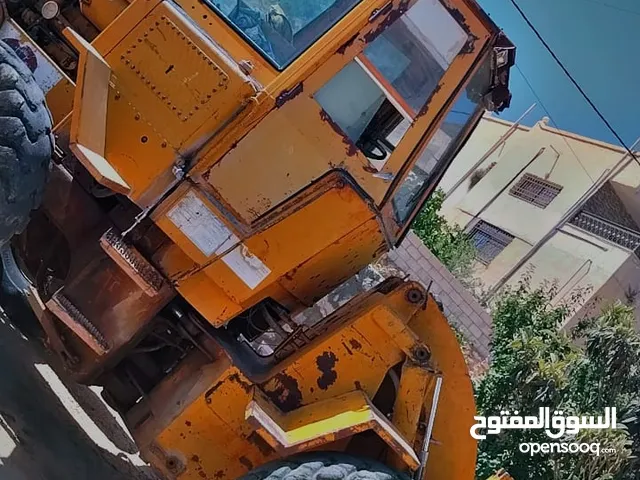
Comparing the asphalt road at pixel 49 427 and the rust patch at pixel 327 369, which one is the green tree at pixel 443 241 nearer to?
the asphalt road at pixel 49 427

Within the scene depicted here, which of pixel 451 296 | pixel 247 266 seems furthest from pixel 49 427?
pixel 451 296

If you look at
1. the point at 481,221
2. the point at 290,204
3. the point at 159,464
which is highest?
the point at 290,204

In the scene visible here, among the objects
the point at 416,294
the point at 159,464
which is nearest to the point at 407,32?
the point at 416,294

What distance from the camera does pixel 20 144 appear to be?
12.3ft

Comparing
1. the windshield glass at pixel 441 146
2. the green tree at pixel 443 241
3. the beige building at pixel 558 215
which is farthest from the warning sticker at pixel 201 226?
the beige building at pixel 558 215

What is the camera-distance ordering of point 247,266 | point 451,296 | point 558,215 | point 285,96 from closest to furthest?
point 285,96 < point 247,266 < point 451,296 < point 558,215

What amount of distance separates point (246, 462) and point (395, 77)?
7.02ft

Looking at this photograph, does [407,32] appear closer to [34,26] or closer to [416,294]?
[416,294]

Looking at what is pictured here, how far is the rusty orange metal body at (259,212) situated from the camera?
3.96m

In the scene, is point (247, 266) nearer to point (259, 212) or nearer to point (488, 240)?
point (259, 212)

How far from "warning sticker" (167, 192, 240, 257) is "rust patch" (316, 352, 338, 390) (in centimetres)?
77

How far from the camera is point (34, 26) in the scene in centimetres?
462

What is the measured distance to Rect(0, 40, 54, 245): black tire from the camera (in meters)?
3.73

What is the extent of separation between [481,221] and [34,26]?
665 inches
